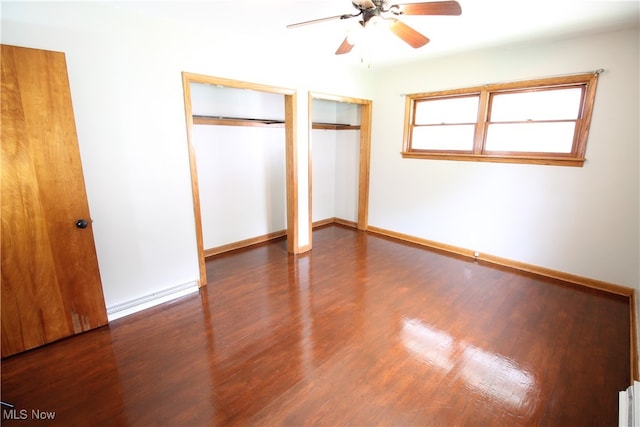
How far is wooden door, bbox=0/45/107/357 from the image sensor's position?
1965 mm

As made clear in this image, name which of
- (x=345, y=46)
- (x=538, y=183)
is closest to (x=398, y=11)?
(x=345, y=46)

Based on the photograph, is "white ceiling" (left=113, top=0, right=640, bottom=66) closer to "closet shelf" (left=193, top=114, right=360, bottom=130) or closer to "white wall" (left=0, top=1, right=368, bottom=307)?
"white wall" (left=0, top=1, right=368, bottom=307)

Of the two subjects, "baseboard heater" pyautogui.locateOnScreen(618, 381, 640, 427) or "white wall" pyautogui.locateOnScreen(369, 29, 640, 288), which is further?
"white wall" pyautogui.locateOnScreen(369, 29, 640, 288)

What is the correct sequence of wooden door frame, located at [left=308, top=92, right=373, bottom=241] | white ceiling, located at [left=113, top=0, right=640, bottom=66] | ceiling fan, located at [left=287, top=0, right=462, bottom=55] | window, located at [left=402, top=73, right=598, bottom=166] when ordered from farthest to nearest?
1. wooden door frame, located at [left=308, top=92, right=373, bottom=241]
2. window, located at [left=402, top=73, right=598, bottom=166]
3. white ceiling, located at [left=113, top=0, right=640, bottom=66]
4. ceiling fan, located at [left=287, top=0, right=462, bottom=55]

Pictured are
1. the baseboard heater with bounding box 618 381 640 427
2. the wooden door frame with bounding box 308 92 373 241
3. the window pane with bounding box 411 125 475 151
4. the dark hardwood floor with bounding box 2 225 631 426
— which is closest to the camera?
the baseboard heater with bounding box 618 381 640 427

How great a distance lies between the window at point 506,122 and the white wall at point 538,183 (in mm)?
95

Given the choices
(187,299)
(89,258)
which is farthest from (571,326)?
(89,258)

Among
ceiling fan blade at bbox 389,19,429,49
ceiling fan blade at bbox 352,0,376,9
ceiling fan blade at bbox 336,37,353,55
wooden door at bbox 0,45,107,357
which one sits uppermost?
ceiling fan blade at bbox 352,0,376,9

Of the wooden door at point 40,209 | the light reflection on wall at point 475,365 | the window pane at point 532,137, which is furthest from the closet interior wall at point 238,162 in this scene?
the window pane at point 532,137

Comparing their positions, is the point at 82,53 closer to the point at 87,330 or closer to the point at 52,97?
the point at 52,97

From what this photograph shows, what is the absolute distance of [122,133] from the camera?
2498mm

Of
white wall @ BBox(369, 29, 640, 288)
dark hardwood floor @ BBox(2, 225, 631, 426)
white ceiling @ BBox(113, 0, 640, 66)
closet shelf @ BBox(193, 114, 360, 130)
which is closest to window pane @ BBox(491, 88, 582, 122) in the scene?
white wall @ BBox(369, 29, 640, 288)

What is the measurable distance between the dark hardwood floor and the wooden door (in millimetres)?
287

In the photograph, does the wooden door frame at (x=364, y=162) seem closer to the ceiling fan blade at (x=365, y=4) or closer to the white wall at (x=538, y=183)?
the white wall at (x=538, y=183)
